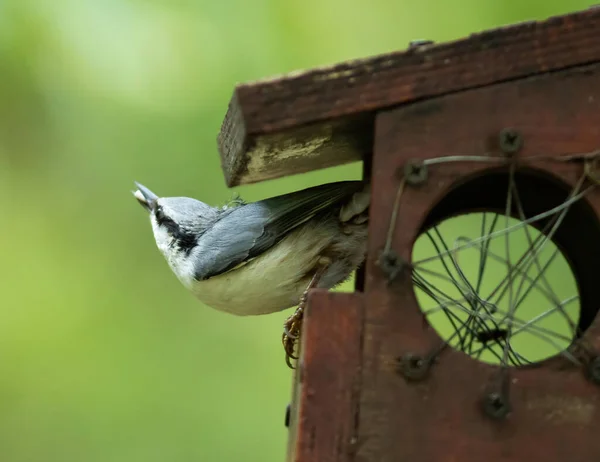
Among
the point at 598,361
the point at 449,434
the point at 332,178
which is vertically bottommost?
→ the point at 449,434

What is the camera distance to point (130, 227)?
320cm

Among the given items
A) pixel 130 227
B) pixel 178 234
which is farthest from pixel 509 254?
pixel 130 227

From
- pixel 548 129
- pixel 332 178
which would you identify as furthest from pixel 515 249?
pixel 548 129

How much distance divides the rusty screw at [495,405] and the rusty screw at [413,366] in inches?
4.2

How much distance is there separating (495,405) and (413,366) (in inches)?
5.6

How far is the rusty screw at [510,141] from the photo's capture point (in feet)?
4.55

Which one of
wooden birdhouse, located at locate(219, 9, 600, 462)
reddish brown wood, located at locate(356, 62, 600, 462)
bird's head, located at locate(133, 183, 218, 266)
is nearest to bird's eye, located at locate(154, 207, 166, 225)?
bird's head, located at locate(133, 183, 218, 266)

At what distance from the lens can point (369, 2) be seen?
9.89 ft

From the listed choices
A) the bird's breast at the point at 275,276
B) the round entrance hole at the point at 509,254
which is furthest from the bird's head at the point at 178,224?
the round entrance hole at the point at 509,254

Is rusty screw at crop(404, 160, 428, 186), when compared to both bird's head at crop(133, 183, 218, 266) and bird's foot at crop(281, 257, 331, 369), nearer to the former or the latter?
bird's foot at crop(281, 257, 331, 369)

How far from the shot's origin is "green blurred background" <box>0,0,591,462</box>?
9.81ft

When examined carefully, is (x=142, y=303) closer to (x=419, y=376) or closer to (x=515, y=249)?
(x=515, y=249)

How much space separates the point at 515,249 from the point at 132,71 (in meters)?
1.49

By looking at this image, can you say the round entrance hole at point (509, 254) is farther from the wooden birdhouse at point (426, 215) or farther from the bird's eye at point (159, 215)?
the bird's eye at point (159, 215)
